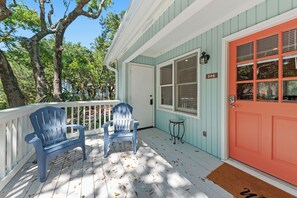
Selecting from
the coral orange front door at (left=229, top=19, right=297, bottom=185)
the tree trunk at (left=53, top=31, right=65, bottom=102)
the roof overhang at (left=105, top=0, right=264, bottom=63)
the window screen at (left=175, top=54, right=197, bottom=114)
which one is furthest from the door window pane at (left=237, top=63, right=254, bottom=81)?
the tree trunk at (left=53, top=31, right=65, bottom=102)

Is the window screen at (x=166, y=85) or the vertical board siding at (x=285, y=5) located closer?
the vertical board siding at (x=285, y=5)

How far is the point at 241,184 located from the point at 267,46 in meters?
1.91

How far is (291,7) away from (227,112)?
61.0 inches

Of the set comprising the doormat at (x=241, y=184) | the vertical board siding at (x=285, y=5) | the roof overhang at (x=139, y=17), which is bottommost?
the doormat at (x=241, y=184)

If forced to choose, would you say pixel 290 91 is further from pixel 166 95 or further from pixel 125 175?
pixel 166 95

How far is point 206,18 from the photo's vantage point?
7.57ft

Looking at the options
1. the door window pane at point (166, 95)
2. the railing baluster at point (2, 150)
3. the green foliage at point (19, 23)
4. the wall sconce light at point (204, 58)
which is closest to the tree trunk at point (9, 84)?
the railing baluster at point (2, 150)

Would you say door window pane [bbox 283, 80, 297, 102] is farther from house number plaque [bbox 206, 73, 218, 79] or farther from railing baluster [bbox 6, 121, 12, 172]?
railing baluster [bbox 6, 121, 12, 172]

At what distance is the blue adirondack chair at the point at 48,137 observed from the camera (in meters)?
1.81

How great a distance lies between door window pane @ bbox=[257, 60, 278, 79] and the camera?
1.83 meters

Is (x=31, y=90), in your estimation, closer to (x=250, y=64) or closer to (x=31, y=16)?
(x=31, y=16)

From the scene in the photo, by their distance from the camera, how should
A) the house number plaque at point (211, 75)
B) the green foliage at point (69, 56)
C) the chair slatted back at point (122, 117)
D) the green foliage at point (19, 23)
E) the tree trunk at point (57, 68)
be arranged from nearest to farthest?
the house number plaque at point (211, 75)
the chair slatted back at point (122, 117)
the tree trunk at point (57, 68)
the green foliage at point (19, 23)
the green foliage at point (69, 56)

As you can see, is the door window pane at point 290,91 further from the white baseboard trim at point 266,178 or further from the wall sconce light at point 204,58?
the wall sconce light at point 204,58

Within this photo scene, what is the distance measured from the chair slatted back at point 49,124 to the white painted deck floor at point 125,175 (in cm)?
41
